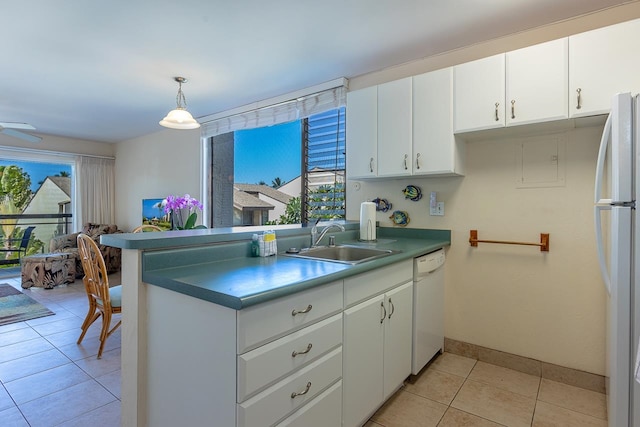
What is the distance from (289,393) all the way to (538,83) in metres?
2.14

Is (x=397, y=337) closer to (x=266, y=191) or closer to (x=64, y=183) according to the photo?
(x=266, y=191)

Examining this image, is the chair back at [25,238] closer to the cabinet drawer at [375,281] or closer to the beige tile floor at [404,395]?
the beige tile floor at [404,395]

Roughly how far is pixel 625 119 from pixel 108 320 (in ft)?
10.7

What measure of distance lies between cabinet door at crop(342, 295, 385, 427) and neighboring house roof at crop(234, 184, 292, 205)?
2289 mm

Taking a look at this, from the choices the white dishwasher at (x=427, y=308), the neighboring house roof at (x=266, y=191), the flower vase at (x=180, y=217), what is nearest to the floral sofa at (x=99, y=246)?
the flower vase at (x=180, y=217)

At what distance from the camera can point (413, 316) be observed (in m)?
2.06

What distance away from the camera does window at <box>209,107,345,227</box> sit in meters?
3.30

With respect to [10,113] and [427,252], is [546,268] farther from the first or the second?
[10,113]

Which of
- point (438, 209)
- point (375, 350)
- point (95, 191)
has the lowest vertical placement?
point (375, 350)

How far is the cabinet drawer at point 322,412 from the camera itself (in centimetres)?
121

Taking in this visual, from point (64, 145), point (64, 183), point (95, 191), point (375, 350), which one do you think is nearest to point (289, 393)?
point (375, 350)

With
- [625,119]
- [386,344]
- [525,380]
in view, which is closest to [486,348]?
[525,380]

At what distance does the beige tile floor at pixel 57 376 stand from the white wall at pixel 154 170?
2130 mm

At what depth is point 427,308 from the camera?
7.33 ft
